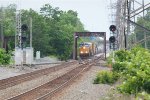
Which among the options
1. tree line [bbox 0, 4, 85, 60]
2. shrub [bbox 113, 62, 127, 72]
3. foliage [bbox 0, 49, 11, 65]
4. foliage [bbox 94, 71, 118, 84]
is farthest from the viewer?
tree line [bbox 0, 4, 85, 60]

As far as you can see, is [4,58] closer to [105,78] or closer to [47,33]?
[47,33]

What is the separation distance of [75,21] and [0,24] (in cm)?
6189

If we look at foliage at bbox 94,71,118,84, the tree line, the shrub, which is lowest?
foliage at bbox 94,71,118,84

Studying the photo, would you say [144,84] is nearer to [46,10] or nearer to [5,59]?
[5,59]

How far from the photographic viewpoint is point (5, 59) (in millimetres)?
61438

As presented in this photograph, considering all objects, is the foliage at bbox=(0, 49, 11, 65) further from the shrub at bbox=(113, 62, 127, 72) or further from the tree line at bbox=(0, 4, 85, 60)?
the shrub at bbox=(113, 62, 127, 72)

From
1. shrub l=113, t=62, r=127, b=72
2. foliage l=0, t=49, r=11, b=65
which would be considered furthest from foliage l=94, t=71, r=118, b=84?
foliage l=0, t=49, r=11, b=65

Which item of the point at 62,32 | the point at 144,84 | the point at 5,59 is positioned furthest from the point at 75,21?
the point at 144,84

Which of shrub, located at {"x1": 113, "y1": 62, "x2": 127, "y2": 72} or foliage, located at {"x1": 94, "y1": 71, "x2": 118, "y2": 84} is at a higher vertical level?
shrub, located at {"x1": 113, "y1": 62, "x2": 127, "y2": 72}

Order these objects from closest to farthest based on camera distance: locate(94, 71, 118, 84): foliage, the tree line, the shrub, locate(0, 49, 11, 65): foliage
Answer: the shrub → locate(94, 71, 118, 84): foliage → locate(0, 49, 11, 65): foliage → the tree line

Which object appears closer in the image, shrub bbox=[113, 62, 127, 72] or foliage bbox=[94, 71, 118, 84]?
shrub bbox=[113, 62, 127, 72]

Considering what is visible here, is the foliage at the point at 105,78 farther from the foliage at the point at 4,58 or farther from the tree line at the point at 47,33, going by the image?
the tree line at the point at 47,33

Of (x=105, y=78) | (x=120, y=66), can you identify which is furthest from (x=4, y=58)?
(x=120, y=66)

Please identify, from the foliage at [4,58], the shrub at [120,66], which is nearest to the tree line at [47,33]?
the foliage at [4,58]
